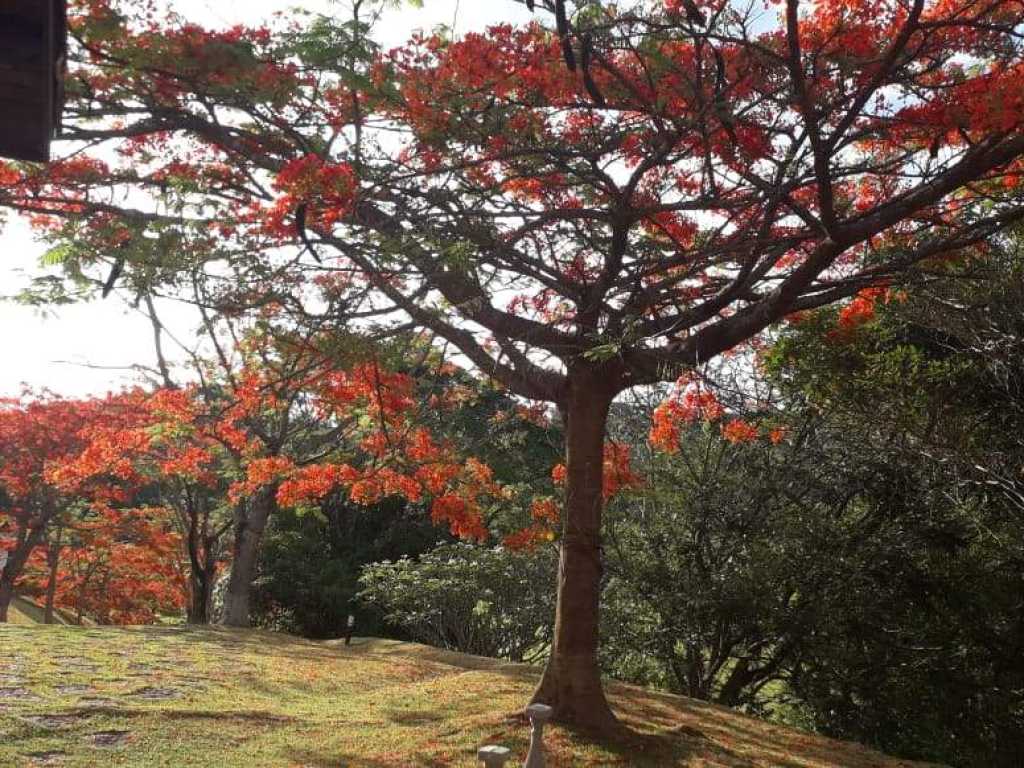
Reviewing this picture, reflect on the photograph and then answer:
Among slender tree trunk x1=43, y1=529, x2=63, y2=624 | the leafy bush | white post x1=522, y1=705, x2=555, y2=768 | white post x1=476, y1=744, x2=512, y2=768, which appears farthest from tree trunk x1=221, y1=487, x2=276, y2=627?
white post x1=476, y1=744, x2=512, y2=768

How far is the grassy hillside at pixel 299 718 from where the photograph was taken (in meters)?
6.01

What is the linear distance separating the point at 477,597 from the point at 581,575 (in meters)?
7.04

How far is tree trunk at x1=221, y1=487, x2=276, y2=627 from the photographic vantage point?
15.5 meters

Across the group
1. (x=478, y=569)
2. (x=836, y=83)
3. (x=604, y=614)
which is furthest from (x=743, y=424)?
(x=478, y=569)

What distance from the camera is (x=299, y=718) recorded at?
24.1 feet

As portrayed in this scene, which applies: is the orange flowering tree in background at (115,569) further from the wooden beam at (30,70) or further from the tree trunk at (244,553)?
the wooden beam at (30,70)

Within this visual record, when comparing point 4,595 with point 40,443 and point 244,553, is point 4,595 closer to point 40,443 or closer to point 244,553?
point 40,443

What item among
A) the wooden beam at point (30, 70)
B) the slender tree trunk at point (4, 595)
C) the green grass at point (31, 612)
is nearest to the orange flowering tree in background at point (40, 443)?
the slender tree trunk at point (4, 595)

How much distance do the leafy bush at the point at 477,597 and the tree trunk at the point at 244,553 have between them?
2448 mm

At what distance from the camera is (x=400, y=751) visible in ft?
20.3

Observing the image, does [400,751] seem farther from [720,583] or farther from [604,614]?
[604,614]

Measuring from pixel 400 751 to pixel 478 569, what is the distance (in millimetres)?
6962

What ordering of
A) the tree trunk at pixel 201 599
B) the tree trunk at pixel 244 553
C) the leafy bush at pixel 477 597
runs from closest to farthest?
the leafy bush at pixel 477 597
the tree trunk at pixel 244 553
the tree trunk at pixel 201 599

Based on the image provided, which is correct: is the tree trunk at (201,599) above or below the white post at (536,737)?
above
